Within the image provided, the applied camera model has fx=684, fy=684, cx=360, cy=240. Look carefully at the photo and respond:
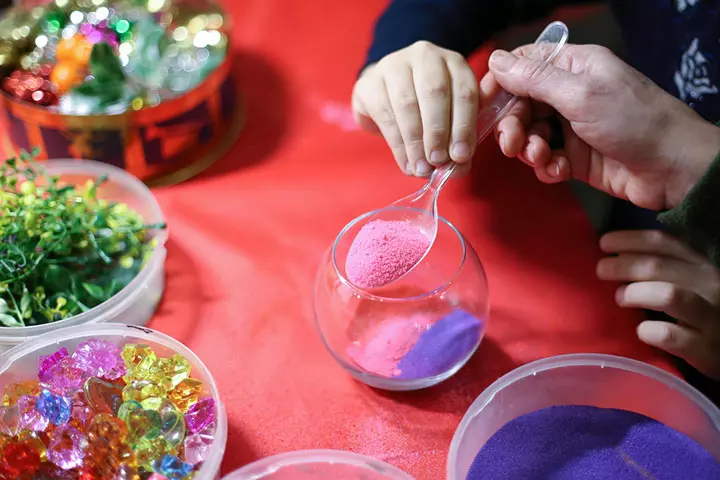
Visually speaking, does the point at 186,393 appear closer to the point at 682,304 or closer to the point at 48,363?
the point at 48,363

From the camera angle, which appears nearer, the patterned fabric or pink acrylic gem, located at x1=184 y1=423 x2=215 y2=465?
pink acrylic gem, located at x1=184 y1=423 x2=215 y2=465

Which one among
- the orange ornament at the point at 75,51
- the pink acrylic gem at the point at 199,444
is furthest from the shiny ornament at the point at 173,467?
the orange ornament at the point at 75,51

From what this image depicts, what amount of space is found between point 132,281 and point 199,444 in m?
0.19

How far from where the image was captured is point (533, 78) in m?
0.59

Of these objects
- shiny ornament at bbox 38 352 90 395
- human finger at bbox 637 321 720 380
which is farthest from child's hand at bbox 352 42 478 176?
shiny ornament at bbox 38 352 90 395

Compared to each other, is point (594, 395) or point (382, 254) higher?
point (382, 254)

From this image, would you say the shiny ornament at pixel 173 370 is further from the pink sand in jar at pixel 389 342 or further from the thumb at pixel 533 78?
the thumb at pixel 533 78

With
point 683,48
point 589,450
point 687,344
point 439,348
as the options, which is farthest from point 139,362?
point 683,48

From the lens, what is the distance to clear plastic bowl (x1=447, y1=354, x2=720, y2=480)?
0.55 metres

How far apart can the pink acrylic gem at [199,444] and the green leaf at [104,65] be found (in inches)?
17.5

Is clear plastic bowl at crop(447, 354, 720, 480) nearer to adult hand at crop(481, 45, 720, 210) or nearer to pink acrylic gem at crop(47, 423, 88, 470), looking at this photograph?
adult hand at crop(481, 45, 720, 210)

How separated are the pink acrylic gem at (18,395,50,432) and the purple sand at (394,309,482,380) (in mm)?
280

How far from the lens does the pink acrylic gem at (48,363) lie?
1.82 ft

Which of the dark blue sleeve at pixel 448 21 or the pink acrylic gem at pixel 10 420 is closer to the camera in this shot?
the pink acrylic gem at pixel 10 420
